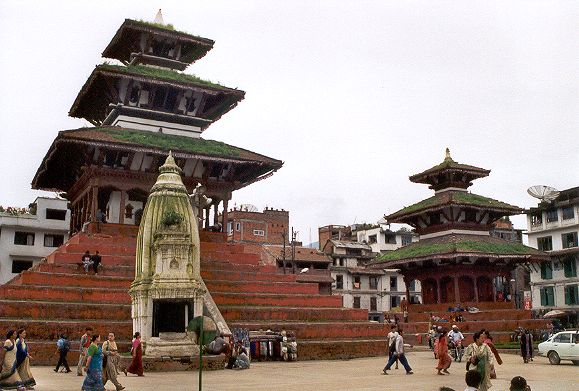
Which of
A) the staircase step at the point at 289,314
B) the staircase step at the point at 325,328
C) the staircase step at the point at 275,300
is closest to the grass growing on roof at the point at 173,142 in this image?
the staircase step at the point at 275,300

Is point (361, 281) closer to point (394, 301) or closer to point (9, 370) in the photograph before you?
point (394, 301)

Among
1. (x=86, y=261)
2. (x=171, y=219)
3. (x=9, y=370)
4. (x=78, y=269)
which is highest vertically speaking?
(x=171, y=219)

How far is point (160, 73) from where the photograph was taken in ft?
123

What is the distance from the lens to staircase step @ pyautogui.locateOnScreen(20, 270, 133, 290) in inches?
984

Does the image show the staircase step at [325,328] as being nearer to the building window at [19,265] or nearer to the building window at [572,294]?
the building window at [572,294]

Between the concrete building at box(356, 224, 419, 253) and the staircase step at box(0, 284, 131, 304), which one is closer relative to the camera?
the staircase step at box(0, 284, 131, 304)

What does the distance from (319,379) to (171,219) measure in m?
7.40

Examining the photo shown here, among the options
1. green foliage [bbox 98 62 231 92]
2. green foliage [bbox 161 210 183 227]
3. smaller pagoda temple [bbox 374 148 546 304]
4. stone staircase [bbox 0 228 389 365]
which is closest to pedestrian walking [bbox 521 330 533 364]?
stone staircase [bbox 0 228 389 365]

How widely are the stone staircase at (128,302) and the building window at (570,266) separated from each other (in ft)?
130

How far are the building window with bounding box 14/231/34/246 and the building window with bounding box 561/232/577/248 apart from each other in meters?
50.7

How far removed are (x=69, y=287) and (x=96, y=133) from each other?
10.6 metres

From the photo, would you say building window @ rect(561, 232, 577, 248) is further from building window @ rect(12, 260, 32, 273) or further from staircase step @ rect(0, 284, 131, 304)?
building window @ rect(12, 260, 32, 273)

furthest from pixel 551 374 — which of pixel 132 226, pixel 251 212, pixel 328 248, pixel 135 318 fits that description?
pixel 251 212

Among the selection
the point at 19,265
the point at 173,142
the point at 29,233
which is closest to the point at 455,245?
the point at 173,142
